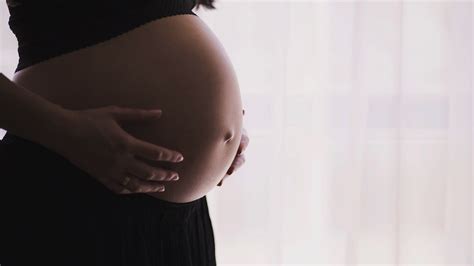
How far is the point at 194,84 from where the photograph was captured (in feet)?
2.70

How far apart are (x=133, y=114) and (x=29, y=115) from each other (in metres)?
0.12

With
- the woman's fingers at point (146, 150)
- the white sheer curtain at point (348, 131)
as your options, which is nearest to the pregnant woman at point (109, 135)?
the woman's fingers at point (146, 150)

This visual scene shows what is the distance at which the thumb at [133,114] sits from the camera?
71cm

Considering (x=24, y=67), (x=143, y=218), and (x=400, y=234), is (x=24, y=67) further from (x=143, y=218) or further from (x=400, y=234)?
(x=400, y=234)

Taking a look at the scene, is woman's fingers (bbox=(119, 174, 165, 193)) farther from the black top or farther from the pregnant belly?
the black top

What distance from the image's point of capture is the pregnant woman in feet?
2.27

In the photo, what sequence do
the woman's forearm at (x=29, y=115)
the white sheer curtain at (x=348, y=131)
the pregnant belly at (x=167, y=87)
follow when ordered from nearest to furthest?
1. the woman's forearm at (x=29, y=115)
2. the pregnant belly at (x=167, y=87)
3. the white sheer curtain at (x=348, y=131)

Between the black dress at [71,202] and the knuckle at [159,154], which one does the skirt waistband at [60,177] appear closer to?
the black dress at [71,202]

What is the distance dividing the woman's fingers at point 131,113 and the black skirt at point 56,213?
90 millimetres

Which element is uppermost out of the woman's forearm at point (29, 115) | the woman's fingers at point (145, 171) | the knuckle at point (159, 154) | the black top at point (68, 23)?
the black top at point (68, 23)

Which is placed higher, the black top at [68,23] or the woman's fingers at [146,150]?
the black top at [68,23]

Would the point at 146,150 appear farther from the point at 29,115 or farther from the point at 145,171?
the point at 29,115

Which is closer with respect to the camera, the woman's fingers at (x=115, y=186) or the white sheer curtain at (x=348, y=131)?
the woman's fingers at (x=115, y=186)

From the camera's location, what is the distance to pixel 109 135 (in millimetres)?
682
